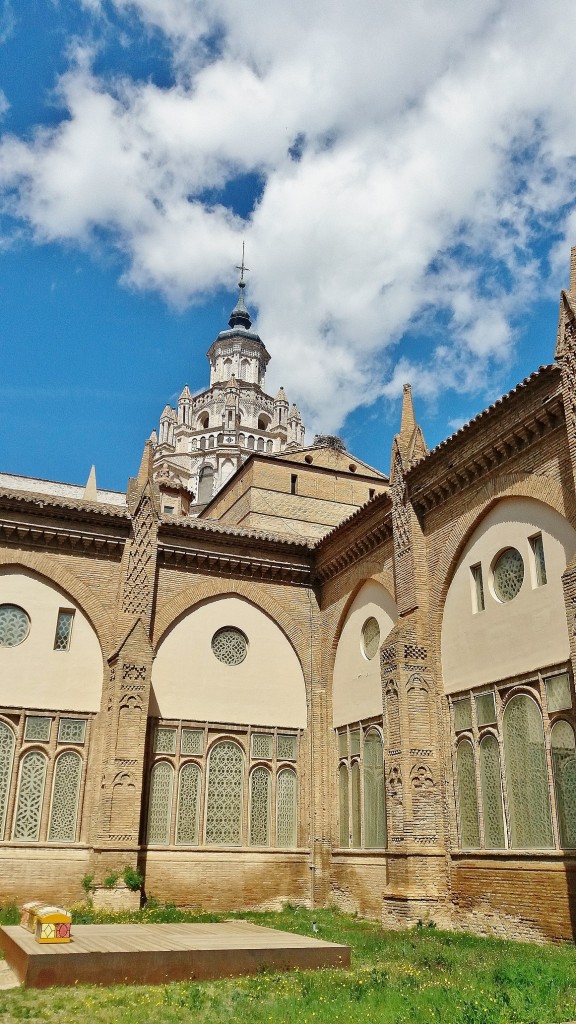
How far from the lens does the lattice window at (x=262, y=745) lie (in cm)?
1972

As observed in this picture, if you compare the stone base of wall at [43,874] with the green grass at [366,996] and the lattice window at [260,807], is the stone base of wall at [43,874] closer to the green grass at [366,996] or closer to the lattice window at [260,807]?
the lattice window at [260,807]

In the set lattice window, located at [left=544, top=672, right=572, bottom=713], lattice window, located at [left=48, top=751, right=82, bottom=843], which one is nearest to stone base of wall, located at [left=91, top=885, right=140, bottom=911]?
lattice window, located at [left=48, top=751, right=82, bottom=843]

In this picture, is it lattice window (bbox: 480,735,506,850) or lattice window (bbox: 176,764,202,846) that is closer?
lattice window (bbox: 480,735,506,850)

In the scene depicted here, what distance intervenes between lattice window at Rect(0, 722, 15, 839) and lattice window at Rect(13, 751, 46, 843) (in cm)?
24

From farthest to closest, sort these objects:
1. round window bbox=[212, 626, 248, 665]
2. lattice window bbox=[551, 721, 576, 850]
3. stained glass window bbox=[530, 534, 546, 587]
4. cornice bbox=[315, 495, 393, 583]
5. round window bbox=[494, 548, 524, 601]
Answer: round window bbox=[212, 626, 248, 665], cornice bbox=[315, 495, 393, 583], round window bbox=[494, 548, 524, 601], stained glass window bbox=[530, 534, 546, 587], lattice window bbox=[551, 721, 576, 850]

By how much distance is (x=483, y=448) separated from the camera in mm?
15125

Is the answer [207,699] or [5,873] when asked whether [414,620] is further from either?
[5,873]

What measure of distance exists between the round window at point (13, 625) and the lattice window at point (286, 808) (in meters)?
6.67

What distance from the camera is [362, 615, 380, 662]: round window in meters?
18.9

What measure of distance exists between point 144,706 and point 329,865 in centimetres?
568

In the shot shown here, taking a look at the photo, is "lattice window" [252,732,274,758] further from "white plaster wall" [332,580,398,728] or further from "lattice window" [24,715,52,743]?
"lattice window" [24,715,52,743]

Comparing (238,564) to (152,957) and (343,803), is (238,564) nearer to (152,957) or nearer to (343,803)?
(343,803)

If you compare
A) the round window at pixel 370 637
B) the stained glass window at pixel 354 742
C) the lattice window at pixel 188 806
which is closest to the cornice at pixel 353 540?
the round window at pixel 370 637

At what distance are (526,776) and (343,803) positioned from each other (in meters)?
6.68
